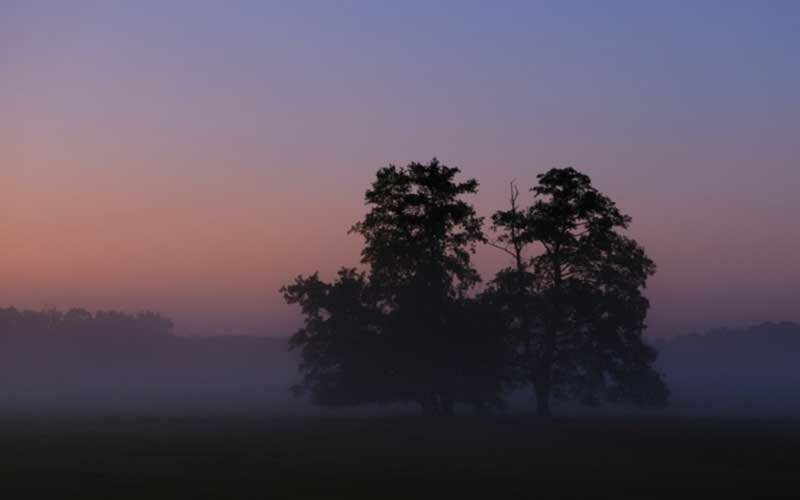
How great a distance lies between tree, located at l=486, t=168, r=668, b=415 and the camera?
6450 cm

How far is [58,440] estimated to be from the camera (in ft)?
169

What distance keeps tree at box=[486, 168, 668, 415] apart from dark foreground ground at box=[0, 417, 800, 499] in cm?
468

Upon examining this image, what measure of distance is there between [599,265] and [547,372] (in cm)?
822

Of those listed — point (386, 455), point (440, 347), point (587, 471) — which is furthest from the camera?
point (440, 347)

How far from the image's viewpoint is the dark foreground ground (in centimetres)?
3098

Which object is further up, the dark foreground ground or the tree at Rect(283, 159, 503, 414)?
the tree at Rect(283, 159, 503, 414)

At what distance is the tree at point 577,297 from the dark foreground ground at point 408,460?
15.3 ft

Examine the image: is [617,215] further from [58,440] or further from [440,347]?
[58,440]

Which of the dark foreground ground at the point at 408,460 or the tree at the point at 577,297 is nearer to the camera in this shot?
the dark foreground ground at the point at 408,460

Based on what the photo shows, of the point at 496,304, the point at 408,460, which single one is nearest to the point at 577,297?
the point at 496,304

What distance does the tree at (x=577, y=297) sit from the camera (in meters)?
64.5

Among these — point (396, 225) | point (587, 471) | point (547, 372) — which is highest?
point (396, 225)

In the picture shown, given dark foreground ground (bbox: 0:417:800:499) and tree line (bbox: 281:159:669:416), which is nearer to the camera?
dark foreground ground (bbox: 0:417:800:499)

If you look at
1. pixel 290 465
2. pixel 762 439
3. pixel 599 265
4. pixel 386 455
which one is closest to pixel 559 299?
pixel 599 265
